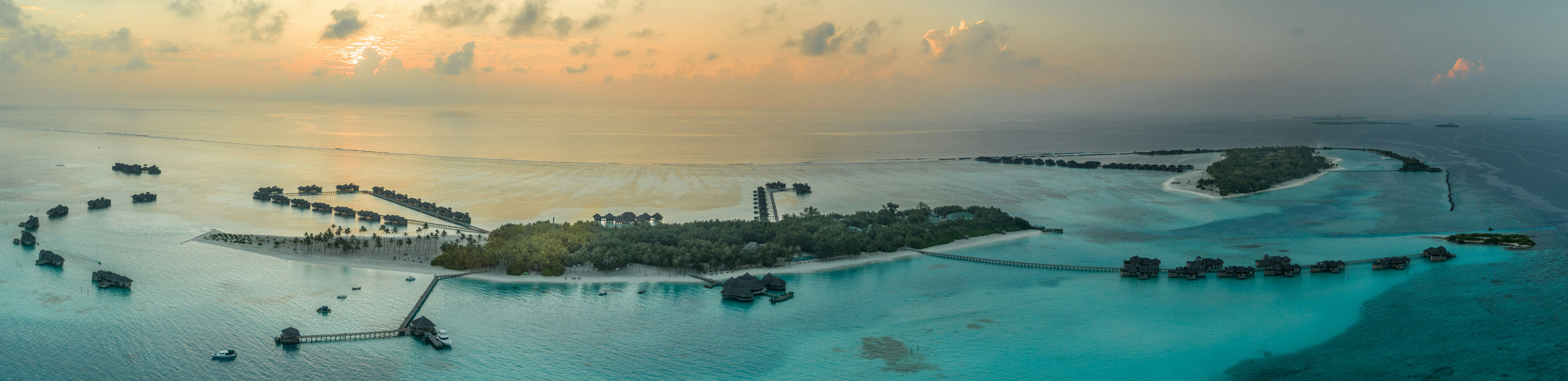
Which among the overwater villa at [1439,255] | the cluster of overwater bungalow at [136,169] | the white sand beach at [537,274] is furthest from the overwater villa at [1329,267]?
the cluster of overwater bungalow at [136,169]

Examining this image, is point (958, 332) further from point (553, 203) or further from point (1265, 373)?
point (553, 203)

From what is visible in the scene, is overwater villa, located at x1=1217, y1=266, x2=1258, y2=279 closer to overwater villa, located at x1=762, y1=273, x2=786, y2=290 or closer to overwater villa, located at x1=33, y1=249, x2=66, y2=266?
overwater villa, located at x1=762, y1=273, x2=786, y2=290

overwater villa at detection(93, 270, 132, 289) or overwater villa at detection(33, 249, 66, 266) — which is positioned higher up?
overwater villa at detection(33, 249, 66, 266)

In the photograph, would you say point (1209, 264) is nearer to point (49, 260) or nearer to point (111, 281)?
point (111, 281)

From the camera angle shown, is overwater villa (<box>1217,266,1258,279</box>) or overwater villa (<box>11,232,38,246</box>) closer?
overwater villa (<box>1217,266,1258,279</box>)

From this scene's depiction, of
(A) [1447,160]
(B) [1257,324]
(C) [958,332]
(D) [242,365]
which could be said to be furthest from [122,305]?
(A) [1447,160]

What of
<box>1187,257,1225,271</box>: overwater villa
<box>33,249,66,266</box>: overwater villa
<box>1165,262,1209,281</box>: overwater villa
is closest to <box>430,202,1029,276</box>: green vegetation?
<box>1165,262,1209,281</box>: overwater villa

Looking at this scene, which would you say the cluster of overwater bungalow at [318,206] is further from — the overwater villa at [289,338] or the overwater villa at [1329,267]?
the overwater villa at [1329,267]
